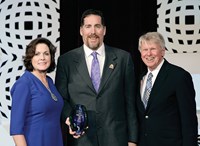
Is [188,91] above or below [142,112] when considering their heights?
above

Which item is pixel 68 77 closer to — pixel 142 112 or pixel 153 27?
pixel 142 112

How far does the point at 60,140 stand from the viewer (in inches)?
104

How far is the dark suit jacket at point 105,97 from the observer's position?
2617 millimetres

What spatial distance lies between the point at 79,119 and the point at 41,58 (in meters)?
0.51

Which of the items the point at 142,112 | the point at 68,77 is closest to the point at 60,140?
the point at 68,77

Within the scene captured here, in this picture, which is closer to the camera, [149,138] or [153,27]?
[149,138]

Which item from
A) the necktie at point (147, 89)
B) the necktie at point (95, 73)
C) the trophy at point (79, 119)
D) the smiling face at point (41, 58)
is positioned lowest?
the trophy at point (79, 119)

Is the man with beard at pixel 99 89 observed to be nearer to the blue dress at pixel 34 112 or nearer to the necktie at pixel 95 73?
the necktie at pixel 95 73

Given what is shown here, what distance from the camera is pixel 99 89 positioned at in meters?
2.61

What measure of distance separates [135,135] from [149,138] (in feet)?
0.39

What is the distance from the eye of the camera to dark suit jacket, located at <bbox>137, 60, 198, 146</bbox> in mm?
2492

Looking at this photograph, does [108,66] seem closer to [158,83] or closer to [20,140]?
[158,83]

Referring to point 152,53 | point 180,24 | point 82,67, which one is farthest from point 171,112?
point 180,24

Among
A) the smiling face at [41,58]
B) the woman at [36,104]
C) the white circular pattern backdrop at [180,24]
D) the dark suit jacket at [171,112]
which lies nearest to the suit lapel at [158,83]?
the dark suit jacket at [171,112]
